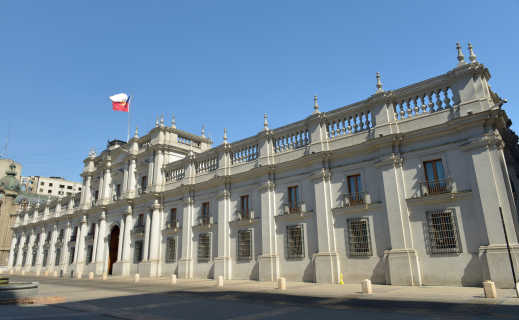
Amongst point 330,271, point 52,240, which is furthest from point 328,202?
point 52,240

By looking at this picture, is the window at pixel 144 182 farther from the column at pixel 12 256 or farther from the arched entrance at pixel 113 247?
the column at pixel 12 256

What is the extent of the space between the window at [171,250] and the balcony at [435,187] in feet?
74.7

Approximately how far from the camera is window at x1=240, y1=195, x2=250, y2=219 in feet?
88.7

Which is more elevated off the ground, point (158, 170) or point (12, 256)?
point (158, 170)

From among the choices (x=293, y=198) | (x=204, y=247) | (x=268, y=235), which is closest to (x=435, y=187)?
(x=293, y=198)

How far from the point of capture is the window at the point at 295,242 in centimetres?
2330

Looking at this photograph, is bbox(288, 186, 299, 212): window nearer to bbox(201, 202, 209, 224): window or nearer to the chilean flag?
bbox(201, 202, 209, 224): window

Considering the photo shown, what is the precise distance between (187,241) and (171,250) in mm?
3063

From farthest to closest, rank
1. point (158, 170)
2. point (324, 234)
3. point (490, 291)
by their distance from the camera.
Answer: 1. point (158, 170)
2. point (324, 234)
3. point (490, 291)

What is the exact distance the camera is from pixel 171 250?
32688 mm

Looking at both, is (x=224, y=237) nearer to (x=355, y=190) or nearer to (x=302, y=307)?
(x=355, y=190)

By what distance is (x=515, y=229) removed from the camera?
52.9 ft

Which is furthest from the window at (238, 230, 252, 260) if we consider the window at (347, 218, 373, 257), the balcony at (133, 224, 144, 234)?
the balcony at (133, 224, 144, 234)

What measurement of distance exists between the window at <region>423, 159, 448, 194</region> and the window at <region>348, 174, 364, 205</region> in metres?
3.92
